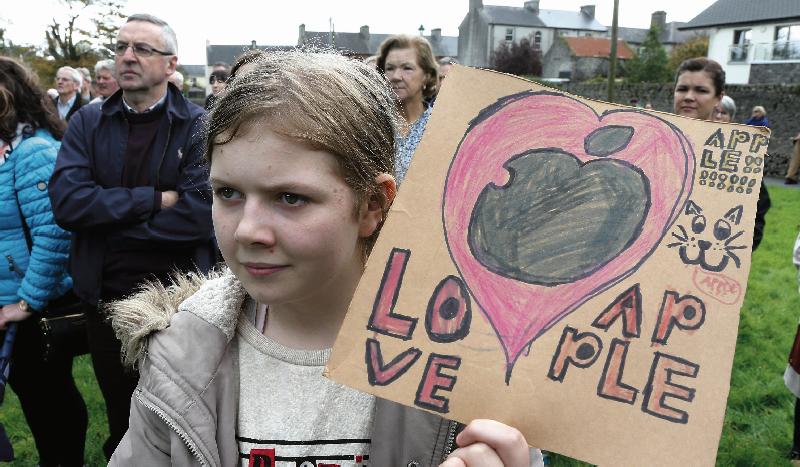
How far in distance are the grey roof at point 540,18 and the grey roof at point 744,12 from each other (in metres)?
29.0

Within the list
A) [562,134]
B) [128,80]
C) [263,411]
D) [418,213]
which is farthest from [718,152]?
[128,80]

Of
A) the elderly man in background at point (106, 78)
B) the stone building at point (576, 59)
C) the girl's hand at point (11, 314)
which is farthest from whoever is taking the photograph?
the stone building at point (576, 59)

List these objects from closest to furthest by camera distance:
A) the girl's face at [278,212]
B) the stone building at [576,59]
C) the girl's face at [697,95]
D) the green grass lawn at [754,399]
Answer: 1. the girl's face at [278,212]
2. the green grass lawn at [754,399]
3. the girl's face at [697,95]
4. the stone building at [576,59]

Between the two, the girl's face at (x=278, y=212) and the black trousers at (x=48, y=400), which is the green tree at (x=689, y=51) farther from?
the girl's face at (x=278, y=212)

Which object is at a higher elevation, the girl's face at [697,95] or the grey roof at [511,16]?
the grey roof at [511,16]

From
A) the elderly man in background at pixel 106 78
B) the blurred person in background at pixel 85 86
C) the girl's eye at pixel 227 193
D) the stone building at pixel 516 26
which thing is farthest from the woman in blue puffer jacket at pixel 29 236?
the stone building at pixel 516 26

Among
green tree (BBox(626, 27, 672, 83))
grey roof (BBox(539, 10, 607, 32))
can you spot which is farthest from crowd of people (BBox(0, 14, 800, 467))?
grey roof (BBox(539, 10, 607, 32))

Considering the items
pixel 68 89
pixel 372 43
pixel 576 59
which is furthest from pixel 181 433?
pixel 372 43

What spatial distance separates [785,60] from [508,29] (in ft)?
119

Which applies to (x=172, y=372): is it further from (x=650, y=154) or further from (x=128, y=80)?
(x=128, y=80)

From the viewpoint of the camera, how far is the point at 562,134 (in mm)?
1061

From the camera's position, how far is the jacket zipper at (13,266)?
9.45 feet

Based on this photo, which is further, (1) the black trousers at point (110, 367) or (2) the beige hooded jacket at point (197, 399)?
(1) the black trousers at point (110, 367)

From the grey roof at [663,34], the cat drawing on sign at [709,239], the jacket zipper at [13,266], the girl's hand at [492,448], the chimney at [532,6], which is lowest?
the jacket zipper at [13,266]
